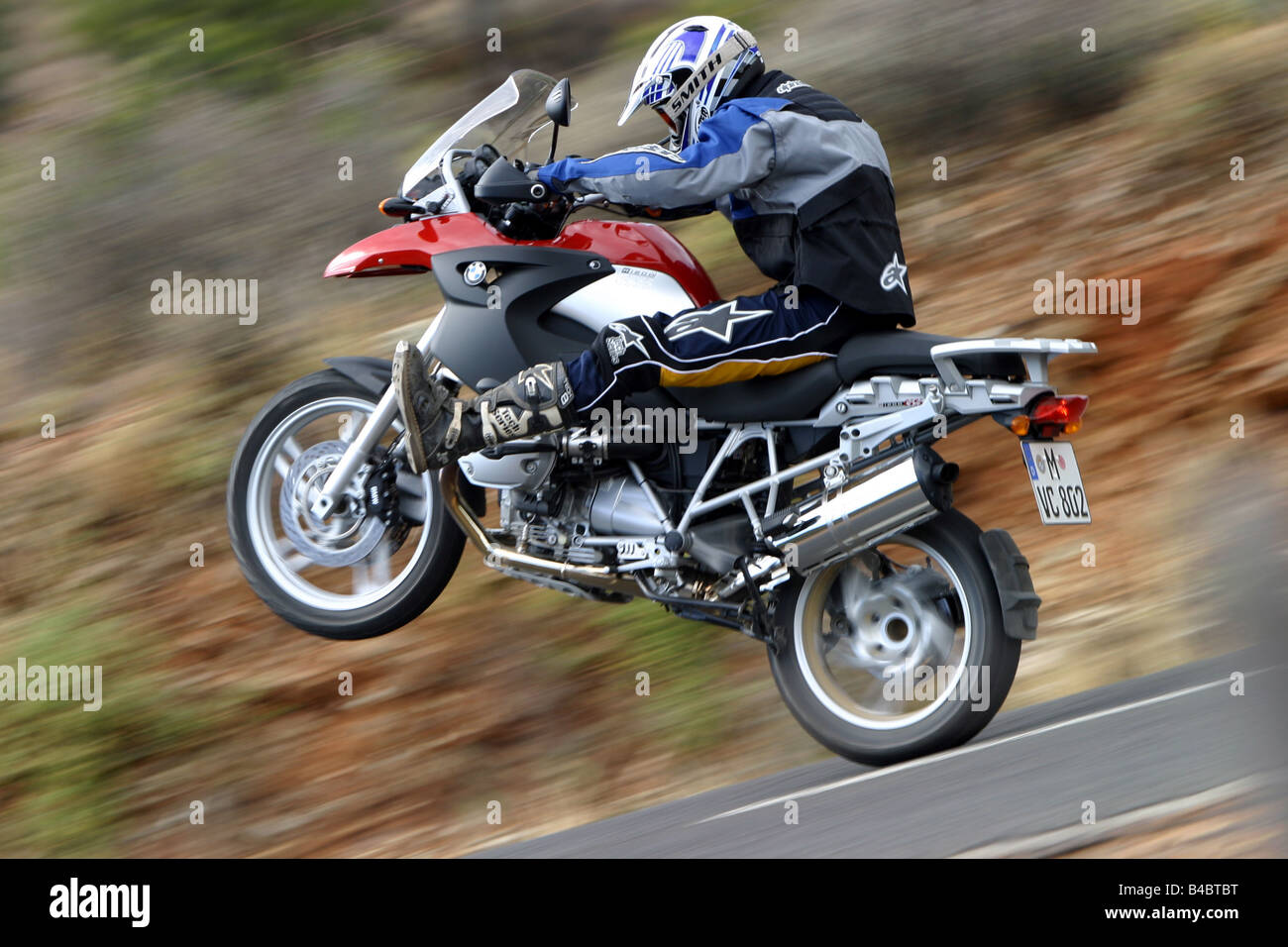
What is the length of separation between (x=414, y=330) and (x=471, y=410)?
3054mm

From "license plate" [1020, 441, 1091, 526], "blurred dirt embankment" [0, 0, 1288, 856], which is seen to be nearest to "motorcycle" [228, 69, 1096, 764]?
"license plate" [1020, 441, 1091, 526]

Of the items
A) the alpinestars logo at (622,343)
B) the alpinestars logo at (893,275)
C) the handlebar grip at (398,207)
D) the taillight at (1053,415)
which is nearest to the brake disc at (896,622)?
the taillight at (1053,415)

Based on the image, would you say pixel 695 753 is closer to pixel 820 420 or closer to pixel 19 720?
pixel 820 420

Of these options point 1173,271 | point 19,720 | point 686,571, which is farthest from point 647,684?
point 1173,271

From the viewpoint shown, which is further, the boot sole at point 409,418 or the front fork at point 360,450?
the front fork at point 360,450

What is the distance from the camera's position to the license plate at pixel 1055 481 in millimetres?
4270

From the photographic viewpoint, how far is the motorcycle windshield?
Answer: 16.5 ft

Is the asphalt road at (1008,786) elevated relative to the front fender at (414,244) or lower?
lower

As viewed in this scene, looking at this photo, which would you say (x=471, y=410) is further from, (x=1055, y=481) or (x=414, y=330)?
(x=414, y=330)

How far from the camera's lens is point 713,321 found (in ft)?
15.0

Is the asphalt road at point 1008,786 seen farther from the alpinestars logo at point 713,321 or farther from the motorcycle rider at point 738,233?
the alpinestars logo at point 713,321

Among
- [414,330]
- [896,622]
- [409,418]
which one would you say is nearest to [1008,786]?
[896,622]

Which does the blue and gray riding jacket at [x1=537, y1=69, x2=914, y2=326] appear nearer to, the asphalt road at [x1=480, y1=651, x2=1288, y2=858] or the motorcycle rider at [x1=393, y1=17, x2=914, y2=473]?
the motorcycle rider at [x1=393, y1=17, x2=914, y2=473]

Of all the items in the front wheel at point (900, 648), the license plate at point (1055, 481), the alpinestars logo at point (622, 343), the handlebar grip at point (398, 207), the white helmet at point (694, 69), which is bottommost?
the front wheel at point (900, 648)
